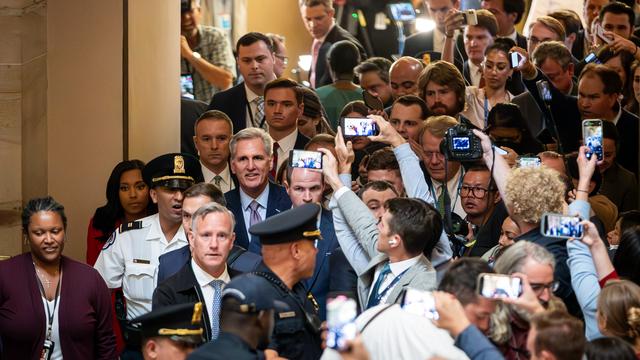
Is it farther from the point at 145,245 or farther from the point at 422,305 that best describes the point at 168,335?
the point at 145,245

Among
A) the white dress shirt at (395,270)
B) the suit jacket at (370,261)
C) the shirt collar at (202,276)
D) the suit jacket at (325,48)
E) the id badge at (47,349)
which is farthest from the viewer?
the suit jacket at (325,48)

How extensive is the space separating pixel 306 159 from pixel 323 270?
611 mm

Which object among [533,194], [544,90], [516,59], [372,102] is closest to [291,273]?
[533,194]

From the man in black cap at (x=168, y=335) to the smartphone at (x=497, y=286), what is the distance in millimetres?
1119

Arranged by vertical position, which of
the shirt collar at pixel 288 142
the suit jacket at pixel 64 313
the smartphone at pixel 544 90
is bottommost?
the suit jacket at pixel 64 313

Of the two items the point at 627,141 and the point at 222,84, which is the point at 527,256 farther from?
the point at 222,84

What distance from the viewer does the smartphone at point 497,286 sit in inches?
179

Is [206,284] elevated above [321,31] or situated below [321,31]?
below

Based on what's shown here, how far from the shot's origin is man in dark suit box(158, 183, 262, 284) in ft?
19.9

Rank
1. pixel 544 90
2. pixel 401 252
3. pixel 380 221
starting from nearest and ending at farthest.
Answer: pixel 401 252
pixel 380 221
pixel 544 90

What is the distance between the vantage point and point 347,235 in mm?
6156

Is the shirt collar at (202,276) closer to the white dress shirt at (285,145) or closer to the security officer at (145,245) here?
the security officer at (145,245)

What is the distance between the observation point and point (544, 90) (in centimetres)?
859

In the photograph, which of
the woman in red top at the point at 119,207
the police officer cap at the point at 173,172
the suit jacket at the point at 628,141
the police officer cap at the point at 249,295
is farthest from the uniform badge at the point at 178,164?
the suit jacket at the point at 628,141
